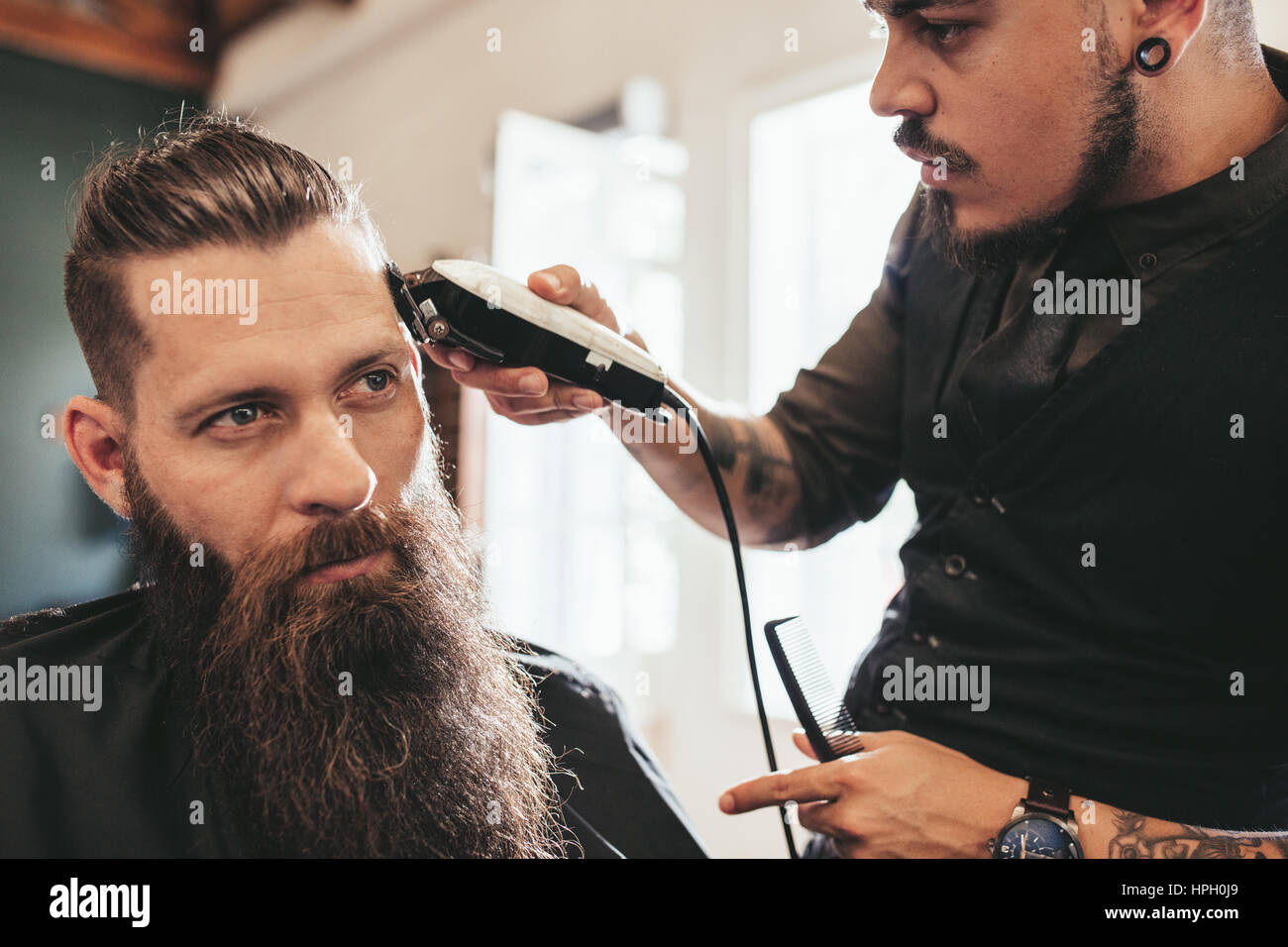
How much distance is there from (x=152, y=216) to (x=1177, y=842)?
4.19 ft

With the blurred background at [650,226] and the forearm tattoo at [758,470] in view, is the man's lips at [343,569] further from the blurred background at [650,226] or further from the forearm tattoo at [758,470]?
the blurred background at [650,226]

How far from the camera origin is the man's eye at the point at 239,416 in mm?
977

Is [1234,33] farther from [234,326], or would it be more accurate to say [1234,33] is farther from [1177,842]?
[234,326]

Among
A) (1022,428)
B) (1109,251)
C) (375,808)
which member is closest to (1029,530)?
(1022,428)

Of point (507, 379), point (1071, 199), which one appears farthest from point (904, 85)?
point (507, 379)

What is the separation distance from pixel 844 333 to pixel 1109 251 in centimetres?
40

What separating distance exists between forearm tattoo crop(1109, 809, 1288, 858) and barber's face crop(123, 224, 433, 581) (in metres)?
0.86

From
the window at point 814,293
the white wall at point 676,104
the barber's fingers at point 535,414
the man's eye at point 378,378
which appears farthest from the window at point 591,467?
the man's eye at point 378,378

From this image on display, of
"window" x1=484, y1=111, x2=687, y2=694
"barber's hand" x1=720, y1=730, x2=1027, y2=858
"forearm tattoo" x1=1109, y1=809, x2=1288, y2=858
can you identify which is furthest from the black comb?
"window" x1=484, y1=111, x2=687, y2=694

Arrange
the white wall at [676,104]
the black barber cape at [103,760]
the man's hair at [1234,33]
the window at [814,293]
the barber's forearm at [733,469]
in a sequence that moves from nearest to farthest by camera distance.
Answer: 1. the black barber cape at [103,760]
2. the man's hair at [1234,33]
3. the barber's forearm at [733,469]
4. the white wall at [676,104]
5. the window at [814,293]

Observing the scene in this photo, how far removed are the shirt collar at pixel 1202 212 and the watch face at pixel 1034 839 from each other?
629 millimetres

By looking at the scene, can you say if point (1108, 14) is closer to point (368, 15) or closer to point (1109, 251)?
point (1109, 251)

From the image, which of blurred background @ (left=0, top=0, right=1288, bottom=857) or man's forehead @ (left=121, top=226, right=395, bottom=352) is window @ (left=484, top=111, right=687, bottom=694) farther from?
man's forehead @ (left=121, top=226, right=395, bottom=352)
